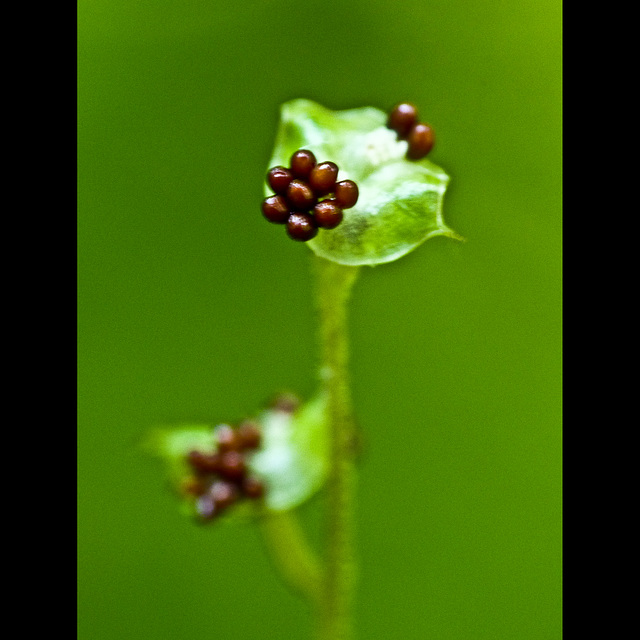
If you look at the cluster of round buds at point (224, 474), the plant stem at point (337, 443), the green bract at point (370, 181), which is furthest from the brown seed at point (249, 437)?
the green bract at point (370, 181)

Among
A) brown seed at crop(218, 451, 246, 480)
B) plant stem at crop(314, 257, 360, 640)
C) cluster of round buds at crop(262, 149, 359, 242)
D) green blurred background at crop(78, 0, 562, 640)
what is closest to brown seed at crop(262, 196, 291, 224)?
cluster of round buds at crop(262, 149, 359, 242)

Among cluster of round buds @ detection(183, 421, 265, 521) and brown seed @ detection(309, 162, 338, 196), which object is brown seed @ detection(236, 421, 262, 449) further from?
brown seed @ detection(309, 162, 338, 196)

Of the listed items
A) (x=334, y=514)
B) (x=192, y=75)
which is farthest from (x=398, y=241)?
(x=192, y=75)

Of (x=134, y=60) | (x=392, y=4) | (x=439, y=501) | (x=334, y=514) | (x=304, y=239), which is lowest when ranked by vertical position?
(x=439, y=501)

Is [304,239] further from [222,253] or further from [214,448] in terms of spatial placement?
[222,253]

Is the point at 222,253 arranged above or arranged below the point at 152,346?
above

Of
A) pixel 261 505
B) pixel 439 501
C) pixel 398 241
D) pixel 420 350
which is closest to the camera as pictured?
pixel 398 241

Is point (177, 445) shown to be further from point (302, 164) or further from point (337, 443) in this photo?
point (302, 164)
